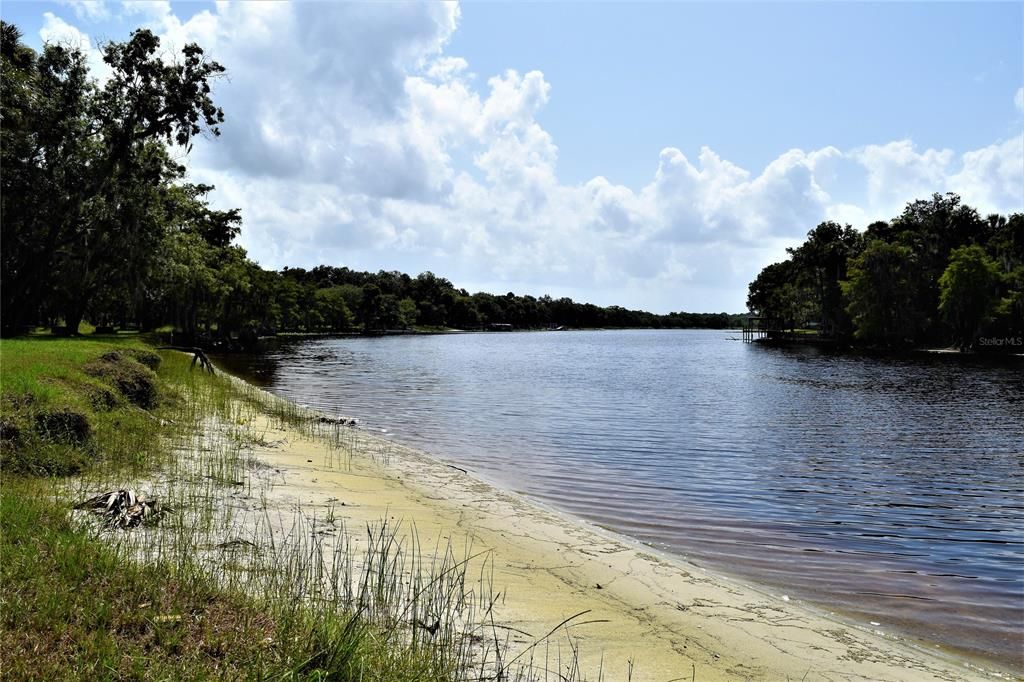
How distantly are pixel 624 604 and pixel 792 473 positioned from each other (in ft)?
36.9

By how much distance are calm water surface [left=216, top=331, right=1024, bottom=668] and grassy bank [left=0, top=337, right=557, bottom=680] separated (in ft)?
17.1

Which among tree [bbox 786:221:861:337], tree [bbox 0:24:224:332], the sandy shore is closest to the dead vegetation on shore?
the sandy shore

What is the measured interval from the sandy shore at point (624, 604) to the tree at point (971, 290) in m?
101

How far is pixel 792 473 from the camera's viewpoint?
1708 centimetres

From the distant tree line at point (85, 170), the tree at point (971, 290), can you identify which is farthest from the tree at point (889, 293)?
the distant tree line at point (85, 170)

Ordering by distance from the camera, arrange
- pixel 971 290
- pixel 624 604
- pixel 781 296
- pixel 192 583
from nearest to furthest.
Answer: pixel 192 583 < pixel 624 604 < pixel 971 290 < pixel 781 296

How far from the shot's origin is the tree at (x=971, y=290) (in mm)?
90688

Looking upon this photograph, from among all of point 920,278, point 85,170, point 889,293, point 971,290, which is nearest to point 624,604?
point 85,170

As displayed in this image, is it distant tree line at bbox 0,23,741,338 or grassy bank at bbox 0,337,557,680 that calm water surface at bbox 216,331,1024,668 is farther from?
distant tree line at bbox 0,23,741,338

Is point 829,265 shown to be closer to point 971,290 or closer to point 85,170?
point 971,290

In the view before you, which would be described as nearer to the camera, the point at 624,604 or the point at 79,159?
the point at 624,604

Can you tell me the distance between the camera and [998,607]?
8336mm

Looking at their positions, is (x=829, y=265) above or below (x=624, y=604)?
above

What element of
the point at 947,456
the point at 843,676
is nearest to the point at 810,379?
the point at 947,456
